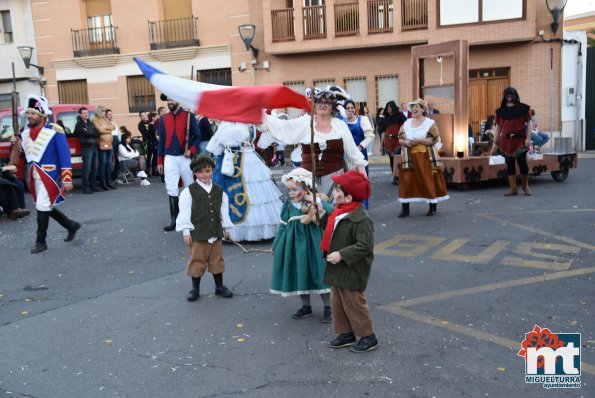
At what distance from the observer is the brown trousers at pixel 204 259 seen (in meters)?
5.65

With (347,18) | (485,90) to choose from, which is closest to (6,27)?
(347,18)

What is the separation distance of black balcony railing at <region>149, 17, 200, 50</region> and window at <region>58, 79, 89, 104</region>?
3.88m

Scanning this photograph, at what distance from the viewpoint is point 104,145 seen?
1417cm

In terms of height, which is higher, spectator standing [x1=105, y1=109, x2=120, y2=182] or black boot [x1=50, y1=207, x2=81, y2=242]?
spectator standing [x1=105, y1=109, x2=120, y2=182]

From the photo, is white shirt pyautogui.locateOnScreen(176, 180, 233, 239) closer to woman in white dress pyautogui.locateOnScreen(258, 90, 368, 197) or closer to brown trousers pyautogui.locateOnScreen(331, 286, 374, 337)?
woman in white dress pyautogui.locateOnScreen(258, 90, 368, 197)

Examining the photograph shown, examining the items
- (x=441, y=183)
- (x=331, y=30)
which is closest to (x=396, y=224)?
(x=441, y=183)

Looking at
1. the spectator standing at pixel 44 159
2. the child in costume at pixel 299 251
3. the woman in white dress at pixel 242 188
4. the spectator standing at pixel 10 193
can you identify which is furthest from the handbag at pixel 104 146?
the child in costume at pixel 299 251

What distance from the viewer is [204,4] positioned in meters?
23.5

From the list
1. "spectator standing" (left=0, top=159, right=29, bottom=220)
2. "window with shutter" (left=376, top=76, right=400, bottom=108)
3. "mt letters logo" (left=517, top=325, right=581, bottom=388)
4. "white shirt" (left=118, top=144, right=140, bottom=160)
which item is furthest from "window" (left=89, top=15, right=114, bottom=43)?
"mt letters logo" (left=517, top=325, right=581, bottom=388)

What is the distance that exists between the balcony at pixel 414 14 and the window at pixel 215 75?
7008 mm

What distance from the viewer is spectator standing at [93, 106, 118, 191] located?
46.3 feet

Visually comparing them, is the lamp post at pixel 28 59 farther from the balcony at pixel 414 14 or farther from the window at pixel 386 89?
the balcony at pixel 414 14

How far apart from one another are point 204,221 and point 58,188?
3305 mm

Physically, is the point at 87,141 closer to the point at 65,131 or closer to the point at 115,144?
the point at 65,131
